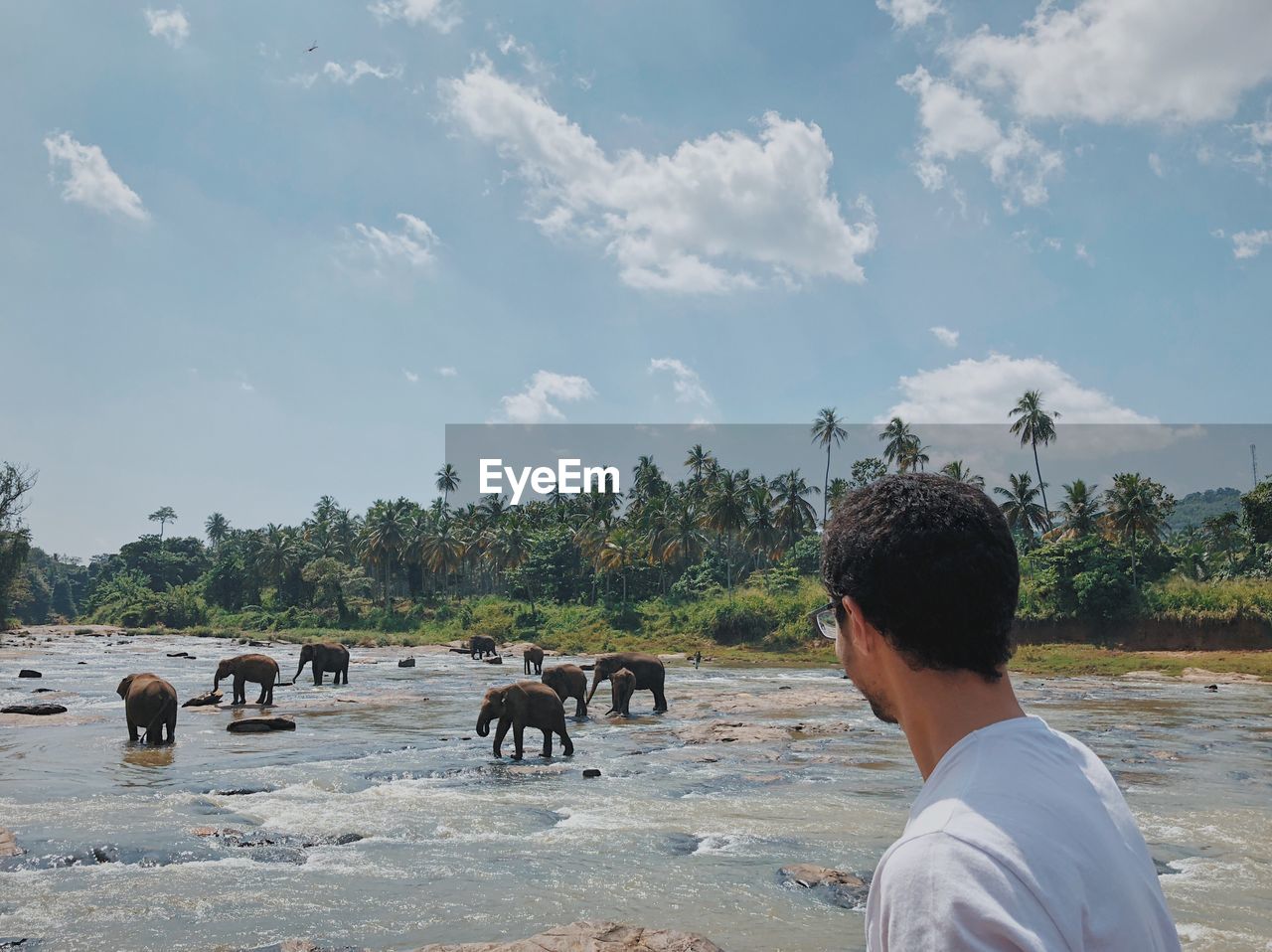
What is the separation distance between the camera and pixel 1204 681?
39.8 m

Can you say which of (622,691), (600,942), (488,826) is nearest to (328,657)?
(622,691)

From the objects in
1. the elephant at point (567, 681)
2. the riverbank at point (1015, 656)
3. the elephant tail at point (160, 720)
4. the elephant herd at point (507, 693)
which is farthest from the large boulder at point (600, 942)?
the riverbank at point (1015, 656)

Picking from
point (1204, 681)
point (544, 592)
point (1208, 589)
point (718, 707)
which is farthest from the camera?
point (544, 592)

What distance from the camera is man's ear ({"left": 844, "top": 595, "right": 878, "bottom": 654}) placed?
6.74 ft

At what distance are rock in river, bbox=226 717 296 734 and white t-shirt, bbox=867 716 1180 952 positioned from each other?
21490mm

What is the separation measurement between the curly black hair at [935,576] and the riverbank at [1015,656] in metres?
33.1

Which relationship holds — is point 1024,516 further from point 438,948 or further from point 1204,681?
point 438,948

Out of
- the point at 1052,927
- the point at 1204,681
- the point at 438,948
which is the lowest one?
the point at 1204,681

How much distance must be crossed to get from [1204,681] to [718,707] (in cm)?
2533

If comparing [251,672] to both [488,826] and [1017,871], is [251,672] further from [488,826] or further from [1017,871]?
[1017,871]

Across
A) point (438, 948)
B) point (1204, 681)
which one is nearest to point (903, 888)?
point (438, 948)

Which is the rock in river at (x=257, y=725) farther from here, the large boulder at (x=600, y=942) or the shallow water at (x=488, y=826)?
the large boulder at (x=600, y=942)

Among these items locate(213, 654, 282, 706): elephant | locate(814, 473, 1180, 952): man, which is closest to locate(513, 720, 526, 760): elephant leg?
locate(213, 654, 282, 706): elephant

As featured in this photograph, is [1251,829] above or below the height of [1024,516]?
below
